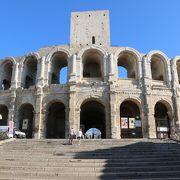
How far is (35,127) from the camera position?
81.1 ft

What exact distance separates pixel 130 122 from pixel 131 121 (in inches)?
7.0

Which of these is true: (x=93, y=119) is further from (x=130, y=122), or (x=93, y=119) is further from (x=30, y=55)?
(x=30, y=55)

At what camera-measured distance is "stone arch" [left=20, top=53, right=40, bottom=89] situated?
27895 mm

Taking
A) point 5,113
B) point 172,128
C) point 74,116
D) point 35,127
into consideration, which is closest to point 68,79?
point 74,116

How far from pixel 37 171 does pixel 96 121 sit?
66.6 feet

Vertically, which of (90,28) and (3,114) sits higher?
(90,28)

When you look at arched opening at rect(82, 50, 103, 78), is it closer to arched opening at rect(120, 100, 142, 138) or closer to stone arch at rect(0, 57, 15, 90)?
arched opening at rect(120, 100, 142, 138)

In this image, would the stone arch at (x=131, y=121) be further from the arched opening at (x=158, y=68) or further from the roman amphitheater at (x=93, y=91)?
the arched opening at (x=158, y=68)

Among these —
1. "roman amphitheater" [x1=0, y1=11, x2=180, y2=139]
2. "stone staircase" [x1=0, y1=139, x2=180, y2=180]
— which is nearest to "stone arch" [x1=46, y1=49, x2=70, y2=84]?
"roman amphitheater" [x1=0, y1=11, x2=180, y2=139]

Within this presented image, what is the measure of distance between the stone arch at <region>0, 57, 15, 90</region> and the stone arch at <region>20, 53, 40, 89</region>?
1.40 m

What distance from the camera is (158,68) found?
96.6 ft

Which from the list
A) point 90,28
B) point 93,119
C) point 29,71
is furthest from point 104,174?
point 90,28

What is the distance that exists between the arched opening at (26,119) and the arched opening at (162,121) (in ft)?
43.0

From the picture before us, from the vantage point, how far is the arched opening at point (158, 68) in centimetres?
2816
